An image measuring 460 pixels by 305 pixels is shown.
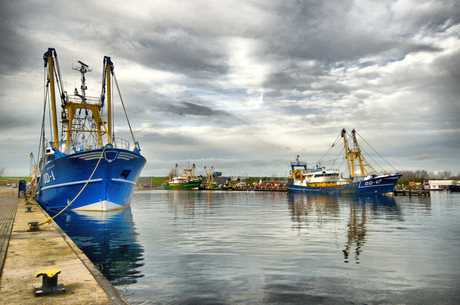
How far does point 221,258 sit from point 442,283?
6.38 m

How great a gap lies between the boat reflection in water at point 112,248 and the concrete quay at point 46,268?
98 cm

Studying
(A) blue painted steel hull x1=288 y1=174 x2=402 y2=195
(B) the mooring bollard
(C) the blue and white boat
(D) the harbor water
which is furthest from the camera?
(A) blue painted steel hull x1=288 y1=174 x2=402 y2=195

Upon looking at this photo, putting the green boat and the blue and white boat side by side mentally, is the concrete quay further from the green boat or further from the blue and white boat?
the green boat

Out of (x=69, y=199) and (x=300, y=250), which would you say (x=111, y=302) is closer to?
(x=300, y=250)

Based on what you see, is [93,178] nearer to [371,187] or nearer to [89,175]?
[89,175]

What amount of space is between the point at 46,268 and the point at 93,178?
1968 cm

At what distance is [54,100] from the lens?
3309 cm

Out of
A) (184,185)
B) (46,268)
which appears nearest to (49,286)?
(46,268)

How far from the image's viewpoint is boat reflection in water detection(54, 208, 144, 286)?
886 centimetres

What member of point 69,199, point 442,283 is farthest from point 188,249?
point 69,199

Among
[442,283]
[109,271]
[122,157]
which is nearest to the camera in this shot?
[442,283]

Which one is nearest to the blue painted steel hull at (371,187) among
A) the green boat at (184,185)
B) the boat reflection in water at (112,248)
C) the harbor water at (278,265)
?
the harbor water at (278,265)

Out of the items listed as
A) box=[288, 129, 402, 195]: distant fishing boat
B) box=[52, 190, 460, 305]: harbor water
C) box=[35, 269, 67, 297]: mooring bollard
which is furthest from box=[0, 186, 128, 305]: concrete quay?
box=[288, 129, 402, 195]: distant fishing boat

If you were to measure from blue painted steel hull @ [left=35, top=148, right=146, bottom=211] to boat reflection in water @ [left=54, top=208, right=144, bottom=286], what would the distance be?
20.7 feet
